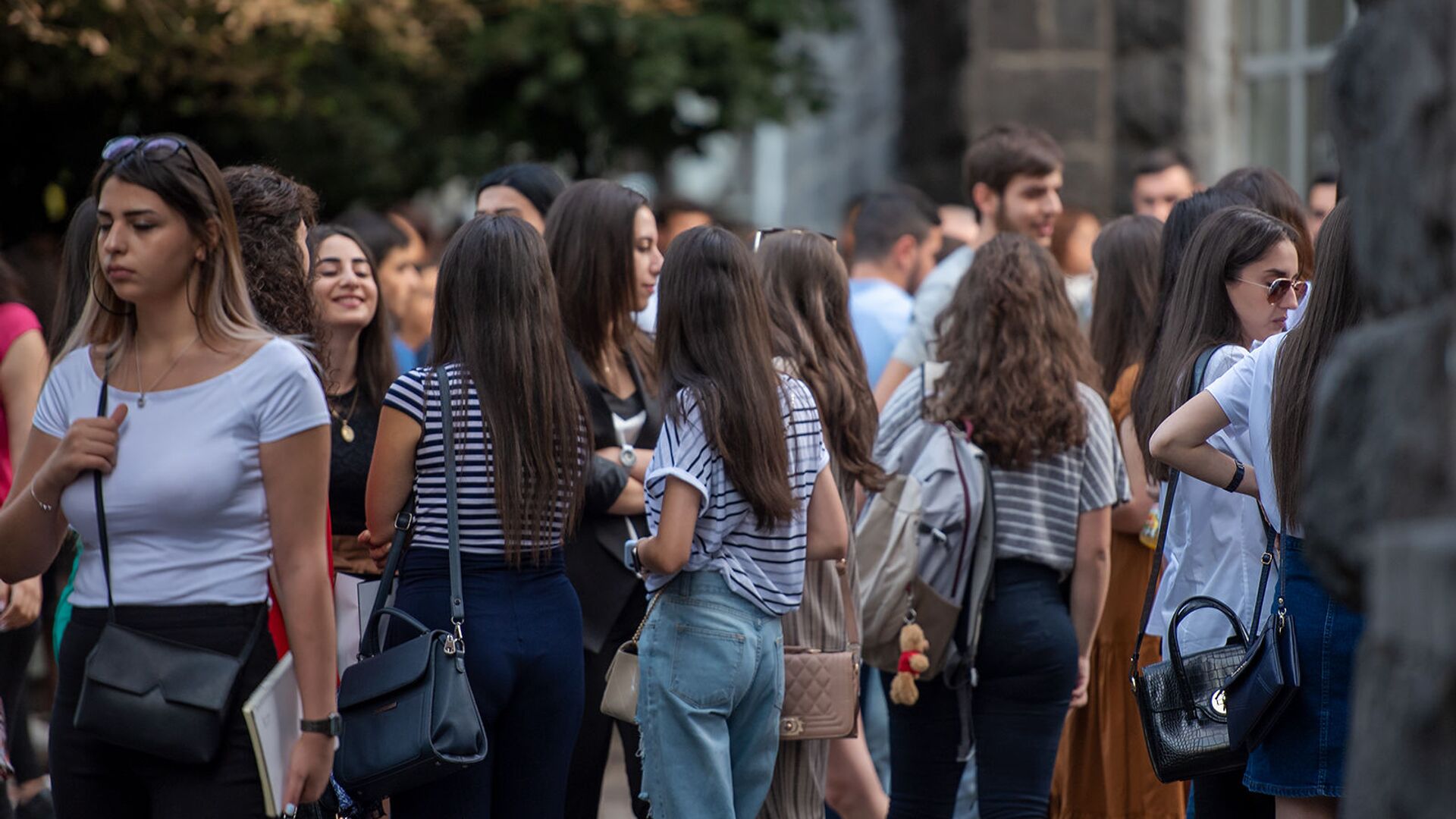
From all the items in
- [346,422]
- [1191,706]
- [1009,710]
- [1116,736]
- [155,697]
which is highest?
[346,422]

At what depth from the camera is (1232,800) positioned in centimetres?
383

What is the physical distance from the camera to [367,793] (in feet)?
11.8

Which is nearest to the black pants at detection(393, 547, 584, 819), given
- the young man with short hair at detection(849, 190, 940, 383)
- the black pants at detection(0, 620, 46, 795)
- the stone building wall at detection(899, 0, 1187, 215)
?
the black pants at detection(0, 620, 46, 795)

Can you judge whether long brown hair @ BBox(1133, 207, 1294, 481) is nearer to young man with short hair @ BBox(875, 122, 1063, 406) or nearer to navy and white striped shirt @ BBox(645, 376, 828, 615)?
navy and white striped shirt @ BBox(645, 376, 828, 615)

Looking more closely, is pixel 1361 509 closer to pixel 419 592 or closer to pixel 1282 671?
pixel 1282 671

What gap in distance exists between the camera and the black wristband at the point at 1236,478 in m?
3.74

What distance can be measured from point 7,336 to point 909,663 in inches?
110

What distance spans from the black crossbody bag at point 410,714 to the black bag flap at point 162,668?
63cm

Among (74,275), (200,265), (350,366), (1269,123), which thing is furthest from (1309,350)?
(1269,123)

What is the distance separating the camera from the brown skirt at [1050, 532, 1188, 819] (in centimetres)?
491

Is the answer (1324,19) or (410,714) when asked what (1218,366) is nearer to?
(410,714)

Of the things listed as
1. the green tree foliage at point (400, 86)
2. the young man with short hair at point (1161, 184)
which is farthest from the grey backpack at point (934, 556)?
the green tree foliage at point (400, 86)

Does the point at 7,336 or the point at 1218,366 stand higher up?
the point at 7,336

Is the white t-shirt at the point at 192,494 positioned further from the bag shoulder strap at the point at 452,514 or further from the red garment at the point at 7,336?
the red garment at the point at 7,336
